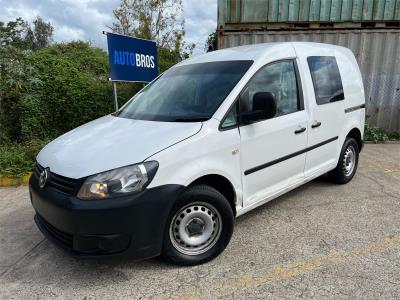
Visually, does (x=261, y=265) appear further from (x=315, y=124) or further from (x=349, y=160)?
(x=349, y=160)

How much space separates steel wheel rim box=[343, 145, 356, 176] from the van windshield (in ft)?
7.53

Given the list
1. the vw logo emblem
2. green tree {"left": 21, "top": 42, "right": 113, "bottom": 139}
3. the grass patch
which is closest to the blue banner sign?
green tree {"left": 21, "top": 42, "right": 113, "bottom": 139}

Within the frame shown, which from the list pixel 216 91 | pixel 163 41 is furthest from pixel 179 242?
pixel 163 41

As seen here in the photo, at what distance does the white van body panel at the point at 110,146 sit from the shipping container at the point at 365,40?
5.45m

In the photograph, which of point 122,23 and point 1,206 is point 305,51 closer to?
point 1,206

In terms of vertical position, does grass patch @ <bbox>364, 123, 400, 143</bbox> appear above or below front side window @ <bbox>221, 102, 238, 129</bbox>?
below

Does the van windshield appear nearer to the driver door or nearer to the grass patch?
the driver door

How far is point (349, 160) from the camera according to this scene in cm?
495

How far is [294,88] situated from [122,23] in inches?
596

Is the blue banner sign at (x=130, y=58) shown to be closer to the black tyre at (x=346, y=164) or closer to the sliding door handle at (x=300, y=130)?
the sliding door handle at (x=300, y=130)

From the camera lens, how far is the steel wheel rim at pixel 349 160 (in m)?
4.79

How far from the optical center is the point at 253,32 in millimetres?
7859

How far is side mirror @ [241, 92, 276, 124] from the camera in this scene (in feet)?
10.1

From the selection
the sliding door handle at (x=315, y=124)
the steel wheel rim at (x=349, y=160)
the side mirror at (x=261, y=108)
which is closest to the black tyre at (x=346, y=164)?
the steel wheel rim at (x=349, y=160)
